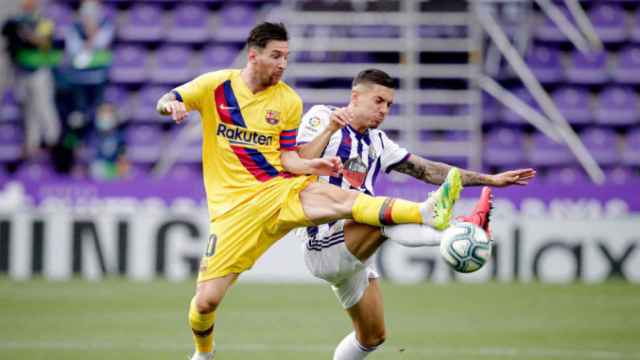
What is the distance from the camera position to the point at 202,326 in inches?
315

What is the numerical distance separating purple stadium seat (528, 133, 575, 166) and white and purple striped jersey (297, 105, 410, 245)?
11.0m

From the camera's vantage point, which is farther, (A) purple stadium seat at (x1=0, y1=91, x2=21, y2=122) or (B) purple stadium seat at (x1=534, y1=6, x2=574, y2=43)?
(A) purple stadium seat at (x1=0, y1=91, x2=21, y2=122)

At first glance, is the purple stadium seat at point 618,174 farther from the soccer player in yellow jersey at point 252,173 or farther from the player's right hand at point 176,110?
the player's right hand at point 176,110

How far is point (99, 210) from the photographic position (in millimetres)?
16828

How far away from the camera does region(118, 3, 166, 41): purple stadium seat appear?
20.8 m

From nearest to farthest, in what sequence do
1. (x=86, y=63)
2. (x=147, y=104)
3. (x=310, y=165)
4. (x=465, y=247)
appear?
(x=465, y=247) < (x=310, y=165) < (x=86, y=63) < (x=147, y=104)

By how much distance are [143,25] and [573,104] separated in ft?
23.3

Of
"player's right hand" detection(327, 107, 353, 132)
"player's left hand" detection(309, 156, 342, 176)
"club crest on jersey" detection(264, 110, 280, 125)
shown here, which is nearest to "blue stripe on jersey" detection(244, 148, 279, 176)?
"club crest on jersey" detection(264, 110, 280, 125)

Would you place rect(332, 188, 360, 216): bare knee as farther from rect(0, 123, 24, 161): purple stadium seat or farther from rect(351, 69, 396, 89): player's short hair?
rect(0, 123, 24, 161): purple stadium seat

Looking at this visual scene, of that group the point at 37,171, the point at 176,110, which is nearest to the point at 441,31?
the point at 37,171

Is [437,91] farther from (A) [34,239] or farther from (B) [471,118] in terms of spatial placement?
(A) [34,239]

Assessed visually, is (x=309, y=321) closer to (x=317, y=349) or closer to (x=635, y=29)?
(x=317, y=349)

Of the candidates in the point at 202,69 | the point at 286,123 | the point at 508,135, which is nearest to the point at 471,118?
the point at 508,135

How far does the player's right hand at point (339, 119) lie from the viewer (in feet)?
25.8
